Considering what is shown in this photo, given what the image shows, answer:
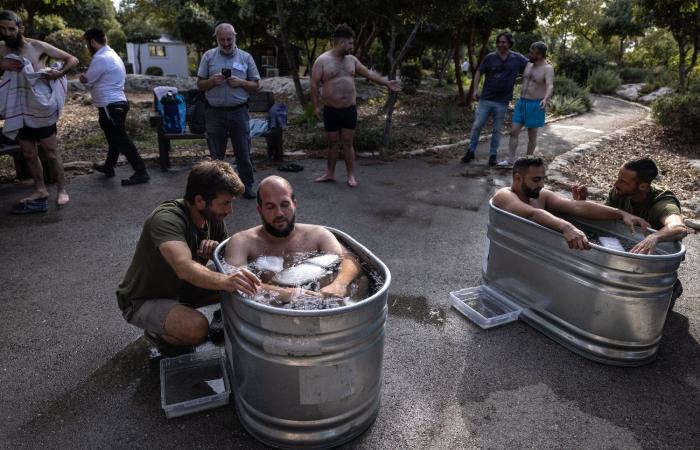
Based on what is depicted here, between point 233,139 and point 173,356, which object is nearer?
point 173,356

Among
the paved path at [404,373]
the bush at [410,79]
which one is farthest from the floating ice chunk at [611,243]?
the bush at [410,79]

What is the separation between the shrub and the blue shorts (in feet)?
24.1

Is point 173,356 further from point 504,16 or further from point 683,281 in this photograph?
point 504,16

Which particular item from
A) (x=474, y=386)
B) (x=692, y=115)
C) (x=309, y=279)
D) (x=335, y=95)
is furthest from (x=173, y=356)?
(x=692, y=115)

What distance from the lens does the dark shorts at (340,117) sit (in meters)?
6.35

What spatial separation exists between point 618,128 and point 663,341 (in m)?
10.5

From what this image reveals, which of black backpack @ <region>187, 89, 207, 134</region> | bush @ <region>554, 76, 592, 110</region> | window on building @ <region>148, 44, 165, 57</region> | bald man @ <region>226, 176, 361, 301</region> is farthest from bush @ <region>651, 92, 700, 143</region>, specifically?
window on building @ <region>148, 44, 165, 57</region>

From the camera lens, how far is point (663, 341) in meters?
3.33

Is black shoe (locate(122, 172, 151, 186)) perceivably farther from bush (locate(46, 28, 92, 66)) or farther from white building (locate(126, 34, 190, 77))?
white building (locate(126, 34, 190, 77))

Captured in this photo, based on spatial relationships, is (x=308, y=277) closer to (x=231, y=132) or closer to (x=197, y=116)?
(x=231, y=132)

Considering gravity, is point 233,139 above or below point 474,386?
above

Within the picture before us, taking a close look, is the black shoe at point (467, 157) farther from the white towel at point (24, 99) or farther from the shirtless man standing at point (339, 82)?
the white towel at point (24, 99)

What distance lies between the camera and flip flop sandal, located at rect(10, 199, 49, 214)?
5.33 m

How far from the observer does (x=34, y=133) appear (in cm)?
523
